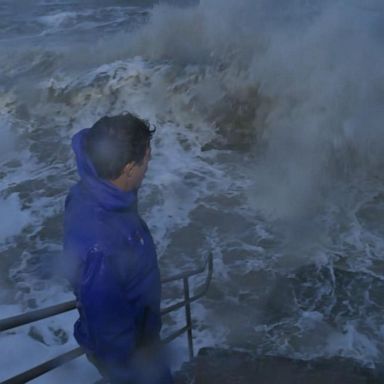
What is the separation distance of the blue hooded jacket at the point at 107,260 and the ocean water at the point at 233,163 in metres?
3.07

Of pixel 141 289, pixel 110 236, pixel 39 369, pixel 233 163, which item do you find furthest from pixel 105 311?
pixel 233 163

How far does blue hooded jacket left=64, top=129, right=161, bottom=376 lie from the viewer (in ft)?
6.71

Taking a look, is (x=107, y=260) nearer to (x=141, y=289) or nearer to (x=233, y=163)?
(x=141, y=289)

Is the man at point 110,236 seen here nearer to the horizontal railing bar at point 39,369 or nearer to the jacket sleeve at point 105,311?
the jacket sleeve at point 105,311

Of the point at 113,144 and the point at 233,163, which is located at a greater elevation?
the point at 113,144

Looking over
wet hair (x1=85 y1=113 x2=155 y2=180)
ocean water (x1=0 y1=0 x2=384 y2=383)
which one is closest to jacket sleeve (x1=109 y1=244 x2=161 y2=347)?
wet hair (x1=85 y1=113 x2=155 y2=180)

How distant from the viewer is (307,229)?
7.82 metres

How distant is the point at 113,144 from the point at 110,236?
0.34 meters

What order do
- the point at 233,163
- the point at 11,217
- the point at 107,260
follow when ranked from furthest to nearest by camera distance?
the point at 233,163 < the point at 11,217 < the point at 107,260

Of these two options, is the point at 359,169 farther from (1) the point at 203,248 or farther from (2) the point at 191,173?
(1) the point at 203,248

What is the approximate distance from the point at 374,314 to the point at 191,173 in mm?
4525

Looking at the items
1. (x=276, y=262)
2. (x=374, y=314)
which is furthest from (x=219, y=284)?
(x=374, y=314)

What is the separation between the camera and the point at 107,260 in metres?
2.03

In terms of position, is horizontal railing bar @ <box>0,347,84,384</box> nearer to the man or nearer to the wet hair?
the man
